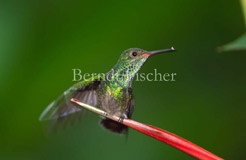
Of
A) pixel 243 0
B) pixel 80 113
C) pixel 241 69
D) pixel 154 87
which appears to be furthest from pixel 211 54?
pixel 80 113

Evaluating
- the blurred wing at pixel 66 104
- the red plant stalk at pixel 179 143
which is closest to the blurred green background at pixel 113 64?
the blurred wing at pixel 66 104

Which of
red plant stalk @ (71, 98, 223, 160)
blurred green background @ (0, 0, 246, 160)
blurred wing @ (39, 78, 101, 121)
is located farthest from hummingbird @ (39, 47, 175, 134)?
red plant stalk @ (71, 98, 223, 160)

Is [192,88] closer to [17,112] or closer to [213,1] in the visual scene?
[213,1]

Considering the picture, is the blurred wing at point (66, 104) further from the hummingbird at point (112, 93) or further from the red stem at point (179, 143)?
the red stem at point (179, 143)

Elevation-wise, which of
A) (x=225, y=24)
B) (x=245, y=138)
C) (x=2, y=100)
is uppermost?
(x=225, y=24)

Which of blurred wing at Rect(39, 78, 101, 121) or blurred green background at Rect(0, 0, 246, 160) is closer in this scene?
blurred wing at Rect(39, 78, 101, 121)

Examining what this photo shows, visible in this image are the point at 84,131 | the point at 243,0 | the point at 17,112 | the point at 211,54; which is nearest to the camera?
the point at 243,0

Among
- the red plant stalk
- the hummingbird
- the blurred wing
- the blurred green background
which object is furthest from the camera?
the blurred green background

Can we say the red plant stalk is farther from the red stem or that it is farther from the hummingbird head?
the hummingbird head

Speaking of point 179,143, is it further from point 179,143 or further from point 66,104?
point 66,104
